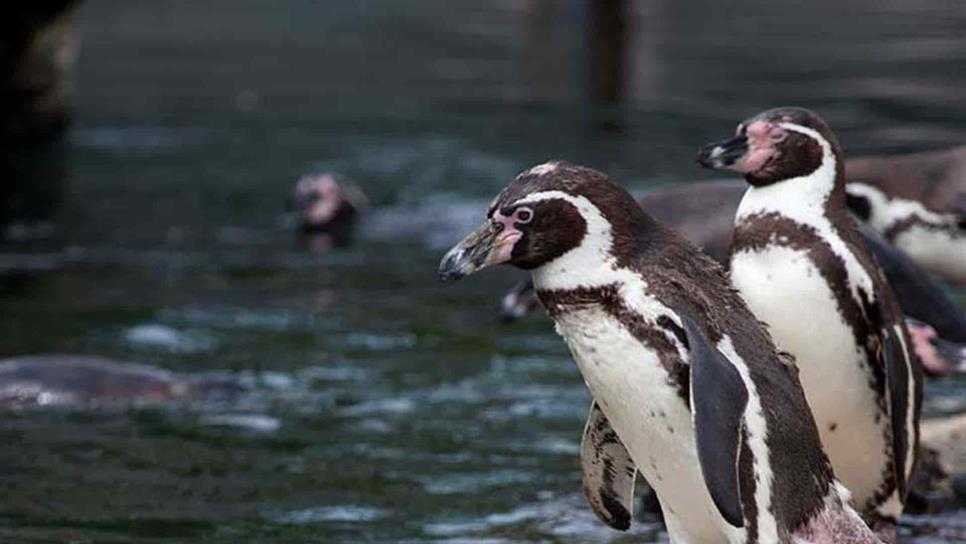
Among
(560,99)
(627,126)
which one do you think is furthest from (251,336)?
(560,99)

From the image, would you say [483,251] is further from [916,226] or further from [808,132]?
[916,226]

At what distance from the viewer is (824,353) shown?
5496 millimetres

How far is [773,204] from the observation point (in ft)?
18.2

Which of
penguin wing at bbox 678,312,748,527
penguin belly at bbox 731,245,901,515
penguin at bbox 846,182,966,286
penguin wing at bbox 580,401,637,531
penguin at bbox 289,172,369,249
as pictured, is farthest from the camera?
penguin at bbox 289,172,369,249

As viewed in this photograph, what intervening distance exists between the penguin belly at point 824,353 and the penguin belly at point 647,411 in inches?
35.4

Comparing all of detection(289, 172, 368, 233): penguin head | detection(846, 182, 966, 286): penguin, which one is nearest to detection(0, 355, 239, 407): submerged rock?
detection(846, 182, 966, 286): penguin

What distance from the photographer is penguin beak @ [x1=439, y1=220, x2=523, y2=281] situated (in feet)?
14.8

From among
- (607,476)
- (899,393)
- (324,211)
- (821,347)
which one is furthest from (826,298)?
(324,211)

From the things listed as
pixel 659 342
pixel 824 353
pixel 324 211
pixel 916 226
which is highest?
pixel 659 342

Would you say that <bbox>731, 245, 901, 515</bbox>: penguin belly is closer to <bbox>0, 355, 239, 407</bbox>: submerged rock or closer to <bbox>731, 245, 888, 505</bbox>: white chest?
<bbox>731, 245, 888, 505</bbox>: white chest

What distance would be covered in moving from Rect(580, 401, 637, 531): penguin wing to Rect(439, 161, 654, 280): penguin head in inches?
21.9

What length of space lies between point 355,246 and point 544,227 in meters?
7.31

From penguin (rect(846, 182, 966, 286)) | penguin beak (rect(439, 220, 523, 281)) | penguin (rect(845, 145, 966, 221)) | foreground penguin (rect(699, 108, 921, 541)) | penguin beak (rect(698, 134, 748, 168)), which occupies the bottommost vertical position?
penguin (rect(846, 182, 966, 286))

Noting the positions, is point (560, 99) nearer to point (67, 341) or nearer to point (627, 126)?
point (627, 126)
